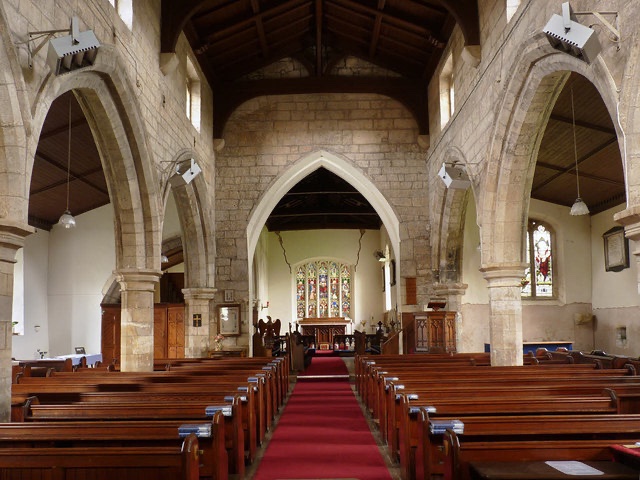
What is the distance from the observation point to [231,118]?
1645 cm

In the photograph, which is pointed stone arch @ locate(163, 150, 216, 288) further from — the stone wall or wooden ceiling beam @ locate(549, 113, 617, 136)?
wooden ceiling beam @ locate(549, 113, 617, 136)

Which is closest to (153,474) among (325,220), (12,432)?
(12,432)

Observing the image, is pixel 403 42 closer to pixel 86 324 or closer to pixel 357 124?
pixel 357 124

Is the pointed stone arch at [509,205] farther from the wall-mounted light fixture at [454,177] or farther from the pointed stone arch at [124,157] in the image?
the pointed stone arch at [124,157]

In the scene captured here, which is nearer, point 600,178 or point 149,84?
point 149,84

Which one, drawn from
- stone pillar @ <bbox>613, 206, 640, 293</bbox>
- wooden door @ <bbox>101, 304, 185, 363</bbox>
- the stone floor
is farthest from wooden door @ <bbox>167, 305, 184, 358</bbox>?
stone pillar @ <bbox>613, 206, 640, 293</bbox>

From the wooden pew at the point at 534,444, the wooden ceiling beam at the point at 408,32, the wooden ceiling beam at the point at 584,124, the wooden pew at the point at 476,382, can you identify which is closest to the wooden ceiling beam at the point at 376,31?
the wooden ceiling beam at the point at 408,32

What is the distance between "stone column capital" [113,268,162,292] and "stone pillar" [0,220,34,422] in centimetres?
450

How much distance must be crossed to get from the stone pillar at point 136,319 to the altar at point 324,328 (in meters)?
14.7

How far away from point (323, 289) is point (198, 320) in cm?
1212

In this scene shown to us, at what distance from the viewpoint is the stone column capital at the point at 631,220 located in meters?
5.50

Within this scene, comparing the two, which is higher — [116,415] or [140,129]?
[140,129]

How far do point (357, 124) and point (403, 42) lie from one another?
7.23 feet

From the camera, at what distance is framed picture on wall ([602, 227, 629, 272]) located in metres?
14.5
